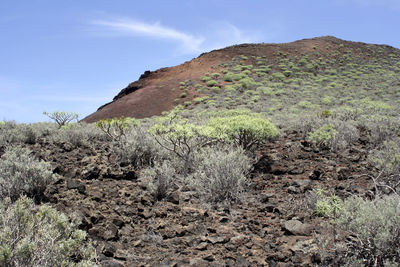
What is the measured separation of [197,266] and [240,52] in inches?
1429

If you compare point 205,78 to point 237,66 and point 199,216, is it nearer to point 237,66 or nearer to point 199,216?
point 237,66

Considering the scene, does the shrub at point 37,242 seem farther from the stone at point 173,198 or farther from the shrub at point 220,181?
the shrub at point 220,181

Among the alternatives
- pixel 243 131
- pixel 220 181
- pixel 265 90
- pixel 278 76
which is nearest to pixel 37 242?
pixel 220 181

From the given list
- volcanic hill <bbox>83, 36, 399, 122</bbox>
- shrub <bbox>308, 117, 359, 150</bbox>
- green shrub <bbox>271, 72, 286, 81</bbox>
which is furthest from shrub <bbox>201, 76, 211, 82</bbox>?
shrub <bbox>308, 117, 359, 150</bbox>

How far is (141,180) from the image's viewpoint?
18.4 ft

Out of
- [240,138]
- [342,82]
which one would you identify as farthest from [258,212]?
[342,82]

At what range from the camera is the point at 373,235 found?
109 inches

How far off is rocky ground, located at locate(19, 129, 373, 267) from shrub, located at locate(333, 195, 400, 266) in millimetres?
389

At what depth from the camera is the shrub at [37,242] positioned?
2.14m

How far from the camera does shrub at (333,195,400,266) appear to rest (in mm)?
2621

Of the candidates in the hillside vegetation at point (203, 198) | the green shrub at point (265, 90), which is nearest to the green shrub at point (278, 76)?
the green shrub at point (265, 90)

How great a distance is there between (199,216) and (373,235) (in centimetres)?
211

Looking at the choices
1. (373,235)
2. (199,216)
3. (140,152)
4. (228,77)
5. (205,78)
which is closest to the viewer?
(373,235)

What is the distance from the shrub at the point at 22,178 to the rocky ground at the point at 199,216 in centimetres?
21
